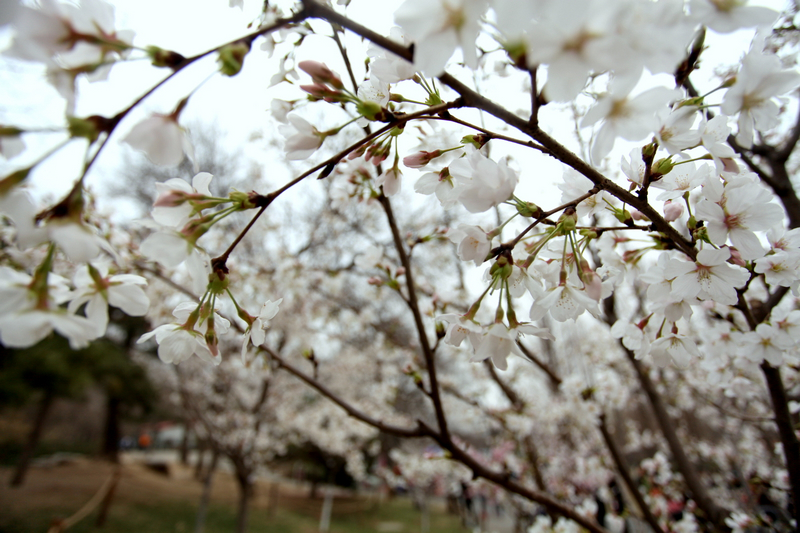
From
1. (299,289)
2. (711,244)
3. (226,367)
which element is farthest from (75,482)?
(711,244)

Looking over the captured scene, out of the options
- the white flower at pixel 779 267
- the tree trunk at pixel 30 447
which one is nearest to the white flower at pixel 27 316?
the white flower at pixel 779 267

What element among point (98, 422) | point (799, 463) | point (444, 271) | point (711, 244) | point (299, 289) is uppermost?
point (444, 271)

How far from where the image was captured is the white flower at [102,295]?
1.82 feet

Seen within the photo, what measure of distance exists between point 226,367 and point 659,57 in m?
6.91

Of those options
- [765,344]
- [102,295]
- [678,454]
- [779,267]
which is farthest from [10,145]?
[678,454]

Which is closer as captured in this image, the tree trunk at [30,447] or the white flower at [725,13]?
the white flower at [725,13]

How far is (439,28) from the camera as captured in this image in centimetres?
46

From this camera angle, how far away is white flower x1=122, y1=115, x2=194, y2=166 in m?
0.49

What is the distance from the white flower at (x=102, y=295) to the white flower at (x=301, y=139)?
305 mm

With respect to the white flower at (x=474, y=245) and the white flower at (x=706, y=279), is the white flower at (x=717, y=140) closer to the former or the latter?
the white flower at (x=706, y=279)

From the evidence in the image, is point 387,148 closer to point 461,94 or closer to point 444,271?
point 461,94

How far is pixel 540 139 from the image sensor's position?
572 mm

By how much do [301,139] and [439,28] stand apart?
0.27m

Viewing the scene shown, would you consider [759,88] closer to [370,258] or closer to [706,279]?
[706,279]
